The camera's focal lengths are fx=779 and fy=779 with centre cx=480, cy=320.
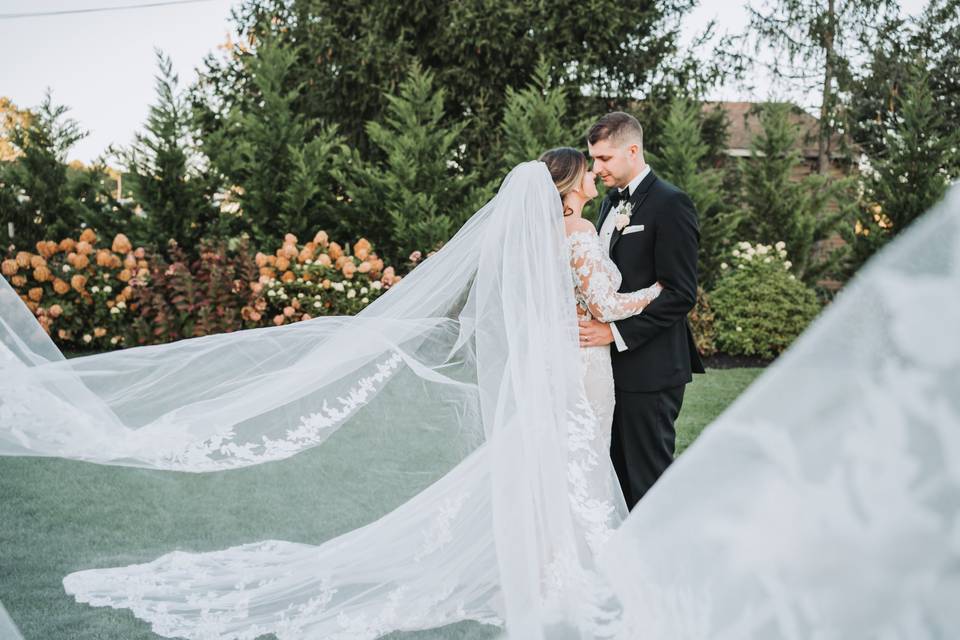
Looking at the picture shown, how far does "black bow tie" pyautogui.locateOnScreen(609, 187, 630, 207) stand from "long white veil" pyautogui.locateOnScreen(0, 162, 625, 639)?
563 mm

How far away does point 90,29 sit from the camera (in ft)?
52.0

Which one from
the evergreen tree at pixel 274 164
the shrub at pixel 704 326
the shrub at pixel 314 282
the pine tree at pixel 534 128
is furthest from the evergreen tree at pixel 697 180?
the evergreen tree at pixel 274 164

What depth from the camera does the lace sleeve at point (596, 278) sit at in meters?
3.38

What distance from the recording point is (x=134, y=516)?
4668 millimetres

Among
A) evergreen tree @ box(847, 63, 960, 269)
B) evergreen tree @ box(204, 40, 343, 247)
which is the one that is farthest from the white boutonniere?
evergreen tree @ box(847, 63, 960, 269)

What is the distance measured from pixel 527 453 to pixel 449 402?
86 centimetres

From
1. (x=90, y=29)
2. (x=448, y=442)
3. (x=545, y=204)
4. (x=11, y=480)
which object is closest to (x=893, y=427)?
(x=545, y=204)

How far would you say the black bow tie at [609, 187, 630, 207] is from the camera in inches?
147

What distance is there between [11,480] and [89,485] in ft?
1.78

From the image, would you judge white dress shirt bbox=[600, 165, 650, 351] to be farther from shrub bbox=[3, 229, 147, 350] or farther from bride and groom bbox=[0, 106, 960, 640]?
shrub bbox=[3, 229, 147, 350]

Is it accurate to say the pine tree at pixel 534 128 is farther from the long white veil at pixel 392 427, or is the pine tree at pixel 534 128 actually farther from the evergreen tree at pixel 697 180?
the long white veil at pixel 392 427

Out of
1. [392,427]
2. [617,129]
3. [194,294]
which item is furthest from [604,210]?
[194,294]

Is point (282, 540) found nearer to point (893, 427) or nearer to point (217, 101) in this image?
point (893, 427)

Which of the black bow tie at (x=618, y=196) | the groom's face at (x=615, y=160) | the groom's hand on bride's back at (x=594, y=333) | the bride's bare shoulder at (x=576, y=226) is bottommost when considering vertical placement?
the groom's hand on bride's back at (x=594, y=333)
